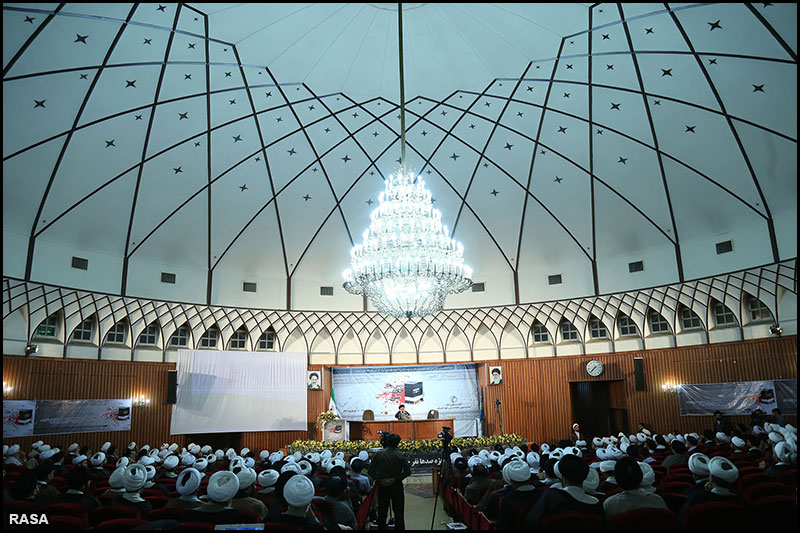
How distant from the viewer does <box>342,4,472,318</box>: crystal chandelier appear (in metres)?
11.5

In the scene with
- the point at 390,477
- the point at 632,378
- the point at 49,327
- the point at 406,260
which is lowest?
the point at 390,477

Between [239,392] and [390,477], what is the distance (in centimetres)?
1344

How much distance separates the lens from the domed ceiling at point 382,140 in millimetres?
12117

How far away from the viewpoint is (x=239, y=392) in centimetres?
1981

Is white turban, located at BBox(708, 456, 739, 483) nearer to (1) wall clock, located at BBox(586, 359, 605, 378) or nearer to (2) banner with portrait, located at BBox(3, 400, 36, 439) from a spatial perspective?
(1) wall clock, located at BBox(586, 359, 605, 378)

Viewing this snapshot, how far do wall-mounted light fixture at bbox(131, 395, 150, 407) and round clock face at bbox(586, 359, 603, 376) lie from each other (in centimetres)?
1620

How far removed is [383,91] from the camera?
15.3 m

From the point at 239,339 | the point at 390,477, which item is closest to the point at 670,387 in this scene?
the point at 390,477

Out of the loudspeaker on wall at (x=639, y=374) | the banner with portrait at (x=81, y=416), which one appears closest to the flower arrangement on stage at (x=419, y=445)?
the loudspeaker on wall at (x=639, y=374)

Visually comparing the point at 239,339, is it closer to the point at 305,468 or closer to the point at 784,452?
the point at 305,468

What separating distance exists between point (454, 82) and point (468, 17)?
8.43ft

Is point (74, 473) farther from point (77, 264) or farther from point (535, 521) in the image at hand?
point (77, 264)

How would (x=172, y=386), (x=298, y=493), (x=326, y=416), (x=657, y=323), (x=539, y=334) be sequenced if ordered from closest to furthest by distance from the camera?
(x=298, y=493), (x=172, y=386), (x=657, y=323), (x=326, y=416), (x=539, y=334)

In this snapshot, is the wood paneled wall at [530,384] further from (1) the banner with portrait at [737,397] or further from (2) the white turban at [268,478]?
(2) the white turban at [268,478]
